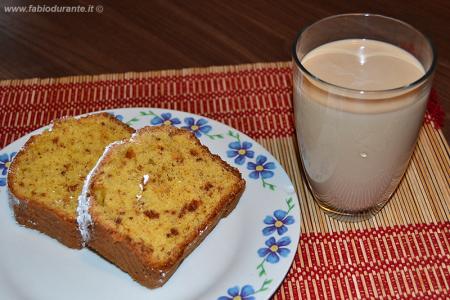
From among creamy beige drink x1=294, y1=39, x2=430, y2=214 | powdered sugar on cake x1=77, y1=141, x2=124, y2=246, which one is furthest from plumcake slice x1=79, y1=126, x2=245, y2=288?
creamy beige drink x1=294, y1=39, x2=430, y2=214

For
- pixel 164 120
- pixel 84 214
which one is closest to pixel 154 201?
pixel 84 214

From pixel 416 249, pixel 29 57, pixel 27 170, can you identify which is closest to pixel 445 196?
pixel 416 249

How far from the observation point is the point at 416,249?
1.66 metres

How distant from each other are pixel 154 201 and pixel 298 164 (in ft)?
1.65

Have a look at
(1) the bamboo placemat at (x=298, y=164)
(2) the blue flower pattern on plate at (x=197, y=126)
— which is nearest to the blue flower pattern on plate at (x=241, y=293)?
(1) the bamboo placemat at (x=298, y=164)

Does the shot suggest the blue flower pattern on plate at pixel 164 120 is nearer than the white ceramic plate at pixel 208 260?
No

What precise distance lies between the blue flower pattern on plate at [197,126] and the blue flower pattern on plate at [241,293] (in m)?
0.54

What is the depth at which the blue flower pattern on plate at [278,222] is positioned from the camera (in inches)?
63.6

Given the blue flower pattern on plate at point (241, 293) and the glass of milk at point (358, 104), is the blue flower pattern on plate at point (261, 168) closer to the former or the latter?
the glass of milk at point (358, 104)

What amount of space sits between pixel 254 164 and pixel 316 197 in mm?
193

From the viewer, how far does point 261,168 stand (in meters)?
1.78

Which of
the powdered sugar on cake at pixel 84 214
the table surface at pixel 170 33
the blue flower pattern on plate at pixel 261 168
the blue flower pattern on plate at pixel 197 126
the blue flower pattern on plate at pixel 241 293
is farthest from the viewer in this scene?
the table surface at pixel 170 33

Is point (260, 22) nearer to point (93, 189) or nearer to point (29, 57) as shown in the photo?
point (29, 57)

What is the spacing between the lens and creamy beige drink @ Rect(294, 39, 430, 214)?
4.83 feet
